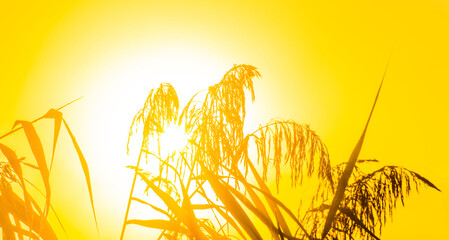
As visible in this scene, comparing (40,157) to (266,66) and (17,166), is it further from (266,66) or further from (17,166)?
(266,66)

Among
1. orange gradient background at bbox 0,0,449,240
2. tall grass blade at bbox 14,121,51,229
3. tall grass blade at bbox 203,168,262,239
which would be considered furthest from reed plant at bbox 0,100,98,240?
orange gradient background at bbox 0,0,449,240

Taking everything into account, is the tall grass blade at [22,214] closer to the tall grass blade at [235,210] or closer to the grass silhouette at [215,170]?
the grass silhouette at [215,170]

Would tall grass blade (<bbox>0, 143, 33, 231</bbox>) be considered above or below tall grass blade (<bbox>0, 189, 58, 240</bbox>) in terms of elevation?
above

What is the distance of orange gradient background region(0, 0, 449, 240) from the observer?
5.26 ft

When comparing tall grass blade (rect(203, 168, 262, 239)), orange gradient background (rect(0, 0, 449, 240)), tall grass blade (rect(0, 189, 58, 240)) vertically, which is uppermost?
orange gradient background (rect(0, 0, 449, 240))

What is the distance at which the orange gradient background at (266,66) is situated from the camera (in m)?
1.60

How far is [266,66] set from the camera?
1.74 metres

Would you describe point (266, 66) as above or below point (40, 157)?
above

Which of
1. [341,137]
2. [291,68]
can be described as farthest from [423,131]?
[291,68]

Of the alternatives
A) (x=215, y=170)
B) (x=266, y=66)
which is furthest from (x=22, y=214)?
(x=266, y=66)

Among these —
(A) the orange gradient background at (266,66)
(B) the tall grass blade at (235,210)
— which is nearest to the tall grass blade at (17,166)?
(B) the tall grass blade at (235,210)

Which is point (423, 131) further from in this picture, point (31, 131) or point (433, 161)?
point (31, 131)

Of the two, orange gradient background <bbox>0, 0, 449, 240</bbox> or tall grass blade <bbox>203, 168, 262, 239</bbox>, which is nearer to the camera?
tall grass blade <bbox>203, 168, 262, 239</bbox>

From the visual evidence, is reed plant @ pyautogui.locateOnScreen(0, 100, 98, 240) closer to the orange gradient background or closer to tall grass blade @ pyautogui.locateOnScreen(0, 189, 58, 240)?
tall grass blade @ pyautogui.locateOnScreen(0, 189, 58, 240)
